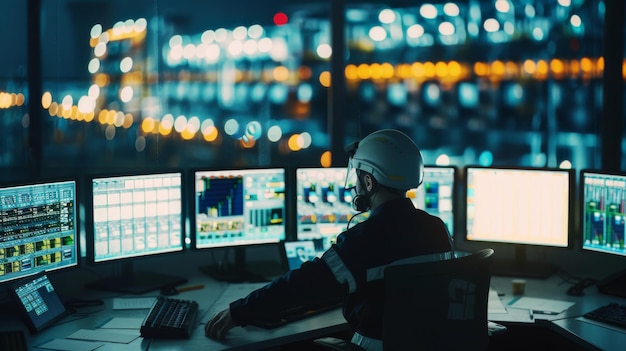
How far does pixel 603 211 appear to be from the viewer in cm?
322

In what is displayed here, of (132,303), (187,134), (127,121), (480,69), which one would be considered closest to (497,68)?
(480,69)

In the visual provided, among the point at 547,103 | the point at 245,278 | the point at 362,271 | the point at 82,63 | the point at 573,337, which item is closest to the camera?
the point at 362,271

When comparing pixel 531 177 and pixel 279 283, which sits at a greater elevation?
pixel 531 177

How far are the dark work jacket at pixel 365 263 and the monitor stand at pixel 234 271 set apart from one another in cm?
97

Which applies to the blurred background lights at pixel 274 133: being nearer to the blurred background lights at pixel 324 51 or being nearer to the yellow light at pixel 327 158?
the yellow light at pixel 327 158

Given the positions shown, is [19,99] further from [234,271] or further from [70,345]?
[70,345]

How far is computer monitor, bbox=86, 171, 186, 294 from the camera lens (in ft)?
9.89

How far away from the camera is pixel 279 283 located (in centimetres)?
227

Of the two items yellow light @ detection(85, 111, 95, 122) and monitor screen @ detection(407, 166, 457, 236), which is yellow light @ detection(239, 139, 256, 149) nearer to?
yellow light @ detection(85, 111, 95, 122)

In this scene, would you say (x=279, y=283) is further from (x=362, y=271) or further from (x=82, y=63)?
(x=82, y=63)

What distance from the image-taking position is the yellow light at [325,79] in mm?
4090

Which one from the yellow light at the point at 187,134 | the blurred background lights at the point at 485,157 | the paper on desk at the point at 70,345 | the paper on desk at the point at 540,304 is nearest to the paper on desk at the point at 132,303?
the paper on desk at the point at 70,345

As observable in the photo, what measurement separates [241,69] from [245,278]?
1509 mm

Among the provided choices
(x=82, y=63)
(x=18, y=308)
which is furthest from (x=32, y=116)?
(x=18, y=308)
